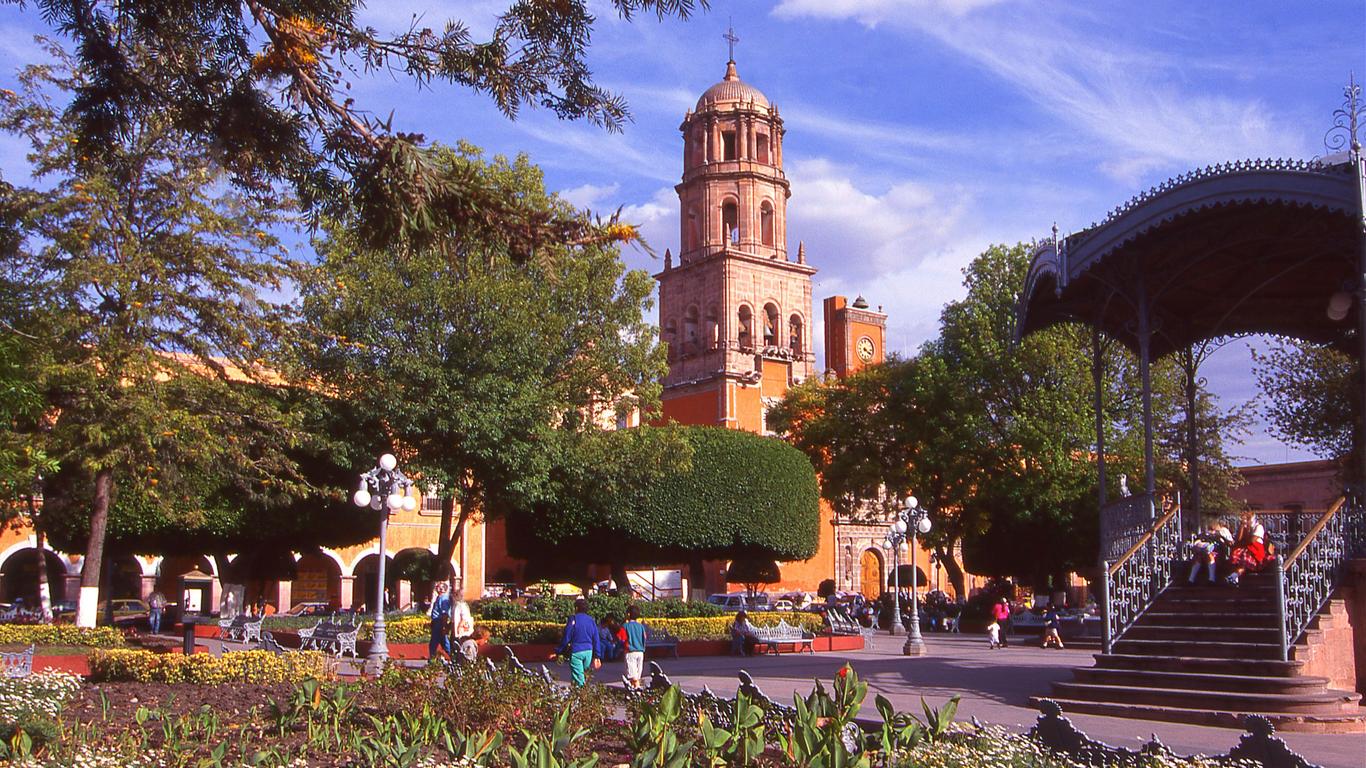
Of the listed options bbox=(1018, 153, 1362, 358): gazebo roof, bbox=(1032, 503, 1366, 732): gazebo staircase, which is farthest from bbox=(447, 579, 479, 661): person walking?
bbox=(1018, 153, 1362, 358): gazebo roof

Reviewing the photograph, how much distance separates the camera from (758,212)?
55.6 metres

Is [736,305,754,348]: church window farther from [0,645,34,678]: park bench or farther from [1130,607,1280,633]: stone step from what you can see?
[0,645,34,678]: park bench

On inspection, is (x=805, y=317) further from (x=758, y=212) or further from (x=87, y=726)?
(x=87, y=726)

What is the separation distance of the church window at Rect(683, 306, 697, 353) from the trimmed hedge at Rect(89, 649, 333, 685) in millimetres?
42141

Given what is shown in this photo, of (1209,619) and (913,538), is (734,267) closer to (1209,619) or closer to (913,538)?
(913,538)

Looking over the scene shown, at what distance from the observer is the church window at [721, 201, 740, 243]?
5581cm

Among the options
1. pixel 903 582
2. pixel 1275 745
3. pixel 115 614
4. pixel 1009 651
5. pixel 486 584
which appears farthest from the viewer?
pixel 903 582

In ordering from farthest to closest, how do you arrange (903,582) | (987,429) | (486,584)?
(903,582) < (486,584) < (987,429)

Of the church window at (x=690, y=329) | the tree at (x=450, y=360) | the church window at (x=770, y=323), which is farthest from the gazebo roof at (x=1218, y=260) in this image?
the church window at (x=690, y=329)

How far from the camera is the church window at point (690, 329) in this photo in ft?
185

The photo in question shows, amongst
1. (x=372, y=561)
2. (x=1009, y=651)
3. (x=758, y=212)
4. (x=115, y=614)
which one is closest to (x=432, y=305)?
(x=1009, y=651)

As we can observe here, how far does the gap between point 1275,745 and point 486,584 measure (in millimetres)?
47008

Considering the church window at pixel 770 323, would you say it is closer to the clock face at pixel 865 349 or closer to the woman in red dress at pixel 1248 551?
the clock face at pixel 865 349

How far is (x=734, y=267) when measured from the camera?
54281 millimetres
